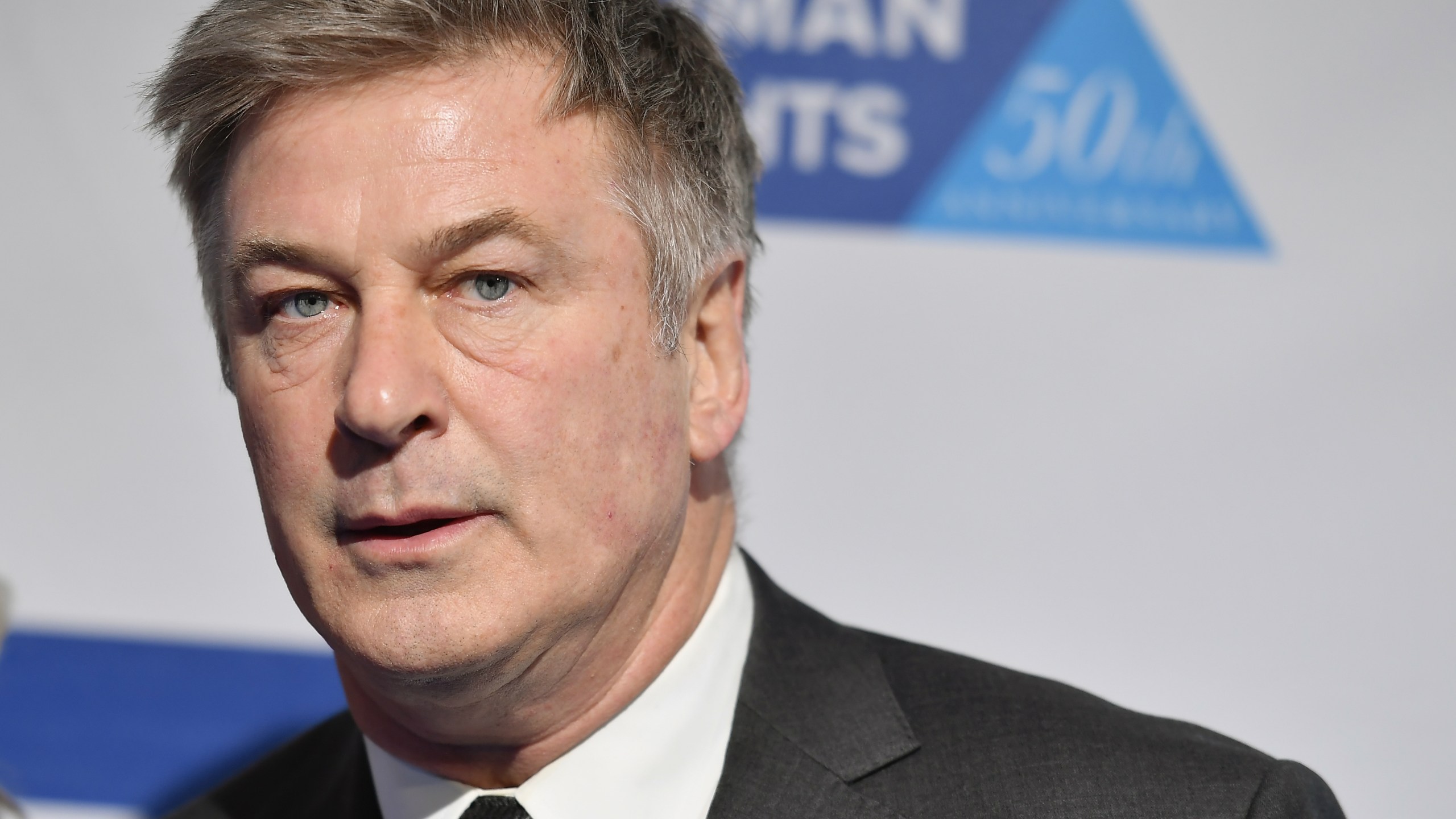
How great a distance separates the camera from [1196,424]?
239 cm

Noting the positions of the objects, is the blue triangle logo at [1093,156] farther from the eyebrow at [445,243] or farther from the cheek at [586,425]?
the eyebrow at [445,243]

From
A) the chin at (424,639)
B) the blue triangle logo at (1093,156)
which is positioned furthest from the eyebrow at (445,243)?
the blue triangle logo at (1093,156)

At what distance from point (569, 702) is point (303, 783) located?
648 mm

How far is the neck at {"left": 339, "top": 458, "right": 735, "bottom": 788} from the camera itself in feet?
4.99

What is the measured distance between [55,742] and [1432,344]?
3.07 metres

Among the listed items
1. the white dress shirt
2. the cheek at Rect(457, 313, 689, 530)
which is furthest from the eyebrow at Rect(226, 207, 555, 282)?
the white dress shirt

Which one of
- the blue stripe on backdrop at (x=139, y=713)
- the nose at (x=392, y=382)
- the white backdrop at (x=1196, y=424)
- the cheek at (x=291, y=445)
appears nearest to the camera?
the nose at (x=392, y=382)

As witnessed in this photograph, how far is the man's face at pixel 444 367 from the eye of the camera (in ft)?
4.36

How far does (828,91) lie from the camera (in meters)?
2.49

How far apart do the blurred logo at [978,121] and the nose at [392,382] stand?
4.19ft

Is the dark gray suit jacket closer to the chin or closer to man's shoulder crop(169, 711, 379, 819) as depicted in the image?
man's shoulder crop(169, 711, 379, 819)

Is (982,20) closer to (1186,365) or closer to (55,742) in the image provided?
(1186,365)

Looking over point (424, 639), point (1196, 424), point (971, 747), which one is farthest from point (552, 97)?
point (1196, 424)

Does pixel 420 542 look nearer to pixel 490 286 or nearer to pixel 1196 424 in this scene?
pixel 490 286
